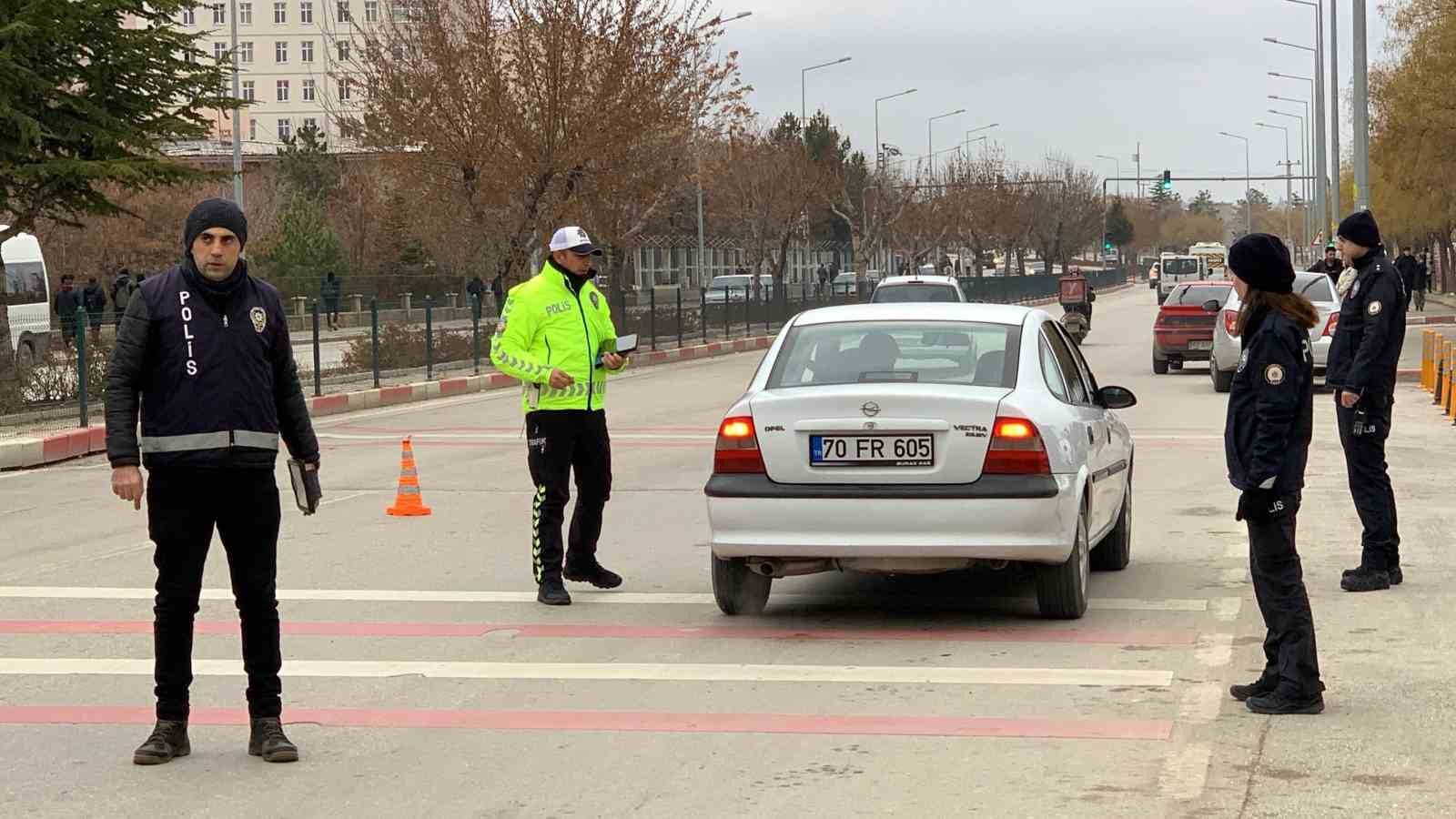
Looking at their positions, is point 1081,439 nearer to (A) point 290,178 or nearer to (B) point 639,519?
(B) point 639,519

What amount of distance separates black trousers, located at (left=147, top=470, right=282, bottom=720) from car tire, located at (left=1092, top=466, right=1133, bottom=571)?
5.24m

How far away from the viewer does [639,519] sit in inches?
534

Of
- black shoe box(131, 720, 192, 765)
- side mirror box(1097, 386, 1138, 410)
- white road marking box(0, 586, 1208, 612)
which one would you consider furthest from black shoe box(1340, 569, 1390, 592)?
black shoe box(131, 720, 192, 765)

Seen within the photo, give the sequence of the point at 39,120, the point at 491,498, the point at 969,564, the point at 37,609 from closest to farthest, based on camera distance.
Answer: the point at 969,564 → the point at 37,609 → the point at 491,498 → the point at 39,120

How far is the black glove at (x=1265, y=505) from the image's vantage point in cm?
716

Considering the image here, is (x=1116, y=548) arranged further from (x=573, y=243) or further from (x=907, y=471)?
(x=573, y=243)

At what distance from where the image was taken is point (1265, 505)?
23.5ft

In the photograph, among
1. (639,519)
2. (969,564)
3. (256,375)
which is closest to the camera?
(256,375)

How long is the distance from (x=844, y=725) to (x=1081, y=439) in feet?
8.90

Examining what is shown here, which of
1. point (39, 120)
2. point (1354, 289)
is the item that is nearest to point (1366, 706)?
Answer: point (1354, 289)

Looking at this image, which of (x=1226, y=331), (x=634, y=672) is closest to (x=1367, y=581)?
(x=634, y=672)

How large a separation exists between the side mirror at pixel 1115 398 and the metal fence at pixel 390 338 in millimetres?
4647

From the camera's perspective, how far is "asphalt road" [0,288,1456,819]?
6.18 m

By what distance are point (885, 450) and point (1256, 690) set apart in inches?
80.6
